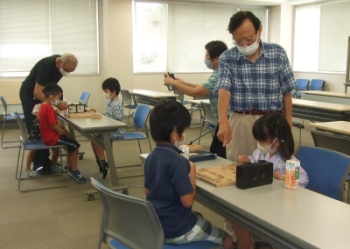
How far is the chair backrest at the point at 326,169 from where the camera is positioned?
200cm

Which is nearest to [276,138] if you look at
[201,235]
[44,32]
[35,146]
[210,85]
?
[201,235]

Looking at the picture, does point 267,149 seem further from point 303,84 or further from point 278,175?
point 303,84

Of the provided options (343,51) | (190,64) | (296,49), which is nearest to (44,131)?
(190,64)

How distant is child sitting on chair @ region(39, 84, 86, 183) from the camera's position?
4.05 m

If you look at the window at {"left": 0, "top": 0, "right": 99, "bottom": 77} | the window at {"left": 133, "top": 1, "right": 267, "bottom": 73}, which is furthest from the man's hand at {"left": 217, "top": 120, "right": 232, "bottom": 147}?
the window at {"left": 133, "top": 1, "right": 267, "bottom": 73}

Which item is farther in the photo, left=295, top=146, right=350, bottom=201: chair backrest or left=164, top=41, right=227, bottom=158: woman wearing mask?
left=164, top=41, right=227, bottom=158: woman wearing mask

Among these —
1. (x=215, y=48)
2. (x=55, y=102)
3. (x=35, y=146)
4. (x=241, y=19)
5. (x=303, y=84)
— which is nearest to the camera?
(x=241, y=19)

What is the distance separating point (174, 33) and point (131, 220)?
804 cm

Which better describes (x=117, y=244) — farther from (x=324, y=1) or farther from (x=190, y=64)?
(x=324, y=1)

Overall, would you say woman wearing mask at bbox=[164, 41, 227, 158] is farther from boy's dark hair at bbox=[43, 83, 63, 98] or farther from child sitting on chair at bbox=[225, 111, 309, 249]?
boy's dark hair at bbox=[43, 83, 63, 98]

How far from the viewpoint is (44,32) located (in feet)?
26.6

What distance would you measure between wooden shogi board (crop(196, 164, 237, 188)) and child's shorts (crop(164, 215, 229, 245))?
0.60ft

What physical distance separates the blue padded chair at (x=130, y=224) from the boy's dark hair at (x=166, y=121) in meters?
0.33

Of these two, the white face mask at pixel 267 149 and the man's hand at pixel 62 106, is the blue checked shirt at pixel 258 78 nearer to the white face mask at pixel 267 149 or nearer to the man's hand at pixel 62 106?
the white face mask at pixel 267 149
